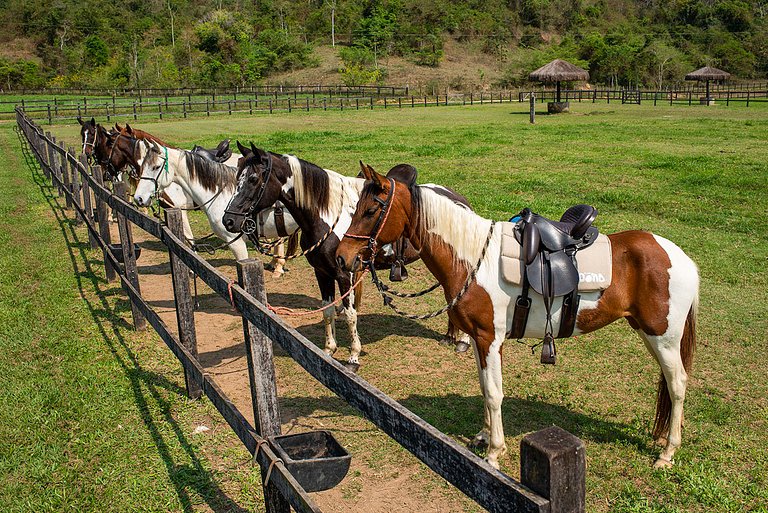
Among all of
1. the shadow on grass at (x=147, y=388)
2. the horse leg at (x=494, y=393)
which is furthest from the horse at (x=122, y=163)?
the horse leg at (x=494, y=393)

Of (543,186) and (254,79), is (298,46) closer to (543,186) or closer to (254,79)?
(254,79)

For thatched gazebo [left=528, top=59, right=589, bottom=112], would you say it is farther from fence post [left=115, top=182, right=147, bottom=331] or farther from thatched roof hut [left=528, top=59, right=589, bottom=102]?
fence post [left=115, top=182, right=147, bottom=331]

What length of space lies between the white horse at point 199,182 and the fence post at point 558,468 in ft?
20.9

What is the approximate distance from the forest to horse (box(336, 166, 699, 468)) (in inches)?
2954

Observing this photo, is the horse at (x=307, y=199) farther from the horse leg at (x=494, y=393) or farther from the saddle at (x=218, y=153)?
the saddle at (x=218, y=153)

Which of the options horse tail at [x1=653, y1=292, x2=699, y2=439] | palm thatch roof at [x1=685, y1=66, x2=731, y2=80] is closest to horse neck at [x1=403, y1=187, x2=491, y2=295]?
horse tail at [x1=653, y1=292, x2=699, y2=439]

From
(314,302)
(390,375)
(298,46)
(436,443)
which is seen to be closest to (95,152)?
(314,302)

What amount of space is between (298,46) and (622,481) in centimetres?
9957

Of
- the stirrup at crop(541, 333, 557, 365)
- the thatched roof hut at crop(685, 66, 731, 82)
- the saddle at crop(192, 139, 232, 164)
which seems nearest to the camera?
the stirrup at crop(541, 333, 557, 365)

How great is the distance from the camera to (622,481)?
4.30 meters

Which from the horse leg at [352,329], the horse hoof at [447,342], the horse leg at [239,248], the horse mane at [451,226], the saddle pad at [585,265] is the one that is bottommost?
the horse hoof at [447,342]

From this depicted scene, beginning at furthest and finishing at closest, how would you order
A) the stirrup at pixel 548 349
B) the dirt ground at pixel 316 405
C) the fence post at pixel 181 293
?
1. the fence post at pixel 181 293
2. the stirrup at pixel 548 349
3. the dirt ground at pixel 316 405

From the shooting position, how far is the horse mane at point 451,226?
4.41 metres

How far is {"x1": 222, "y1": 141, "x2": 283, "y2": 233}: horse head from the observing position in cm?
624
